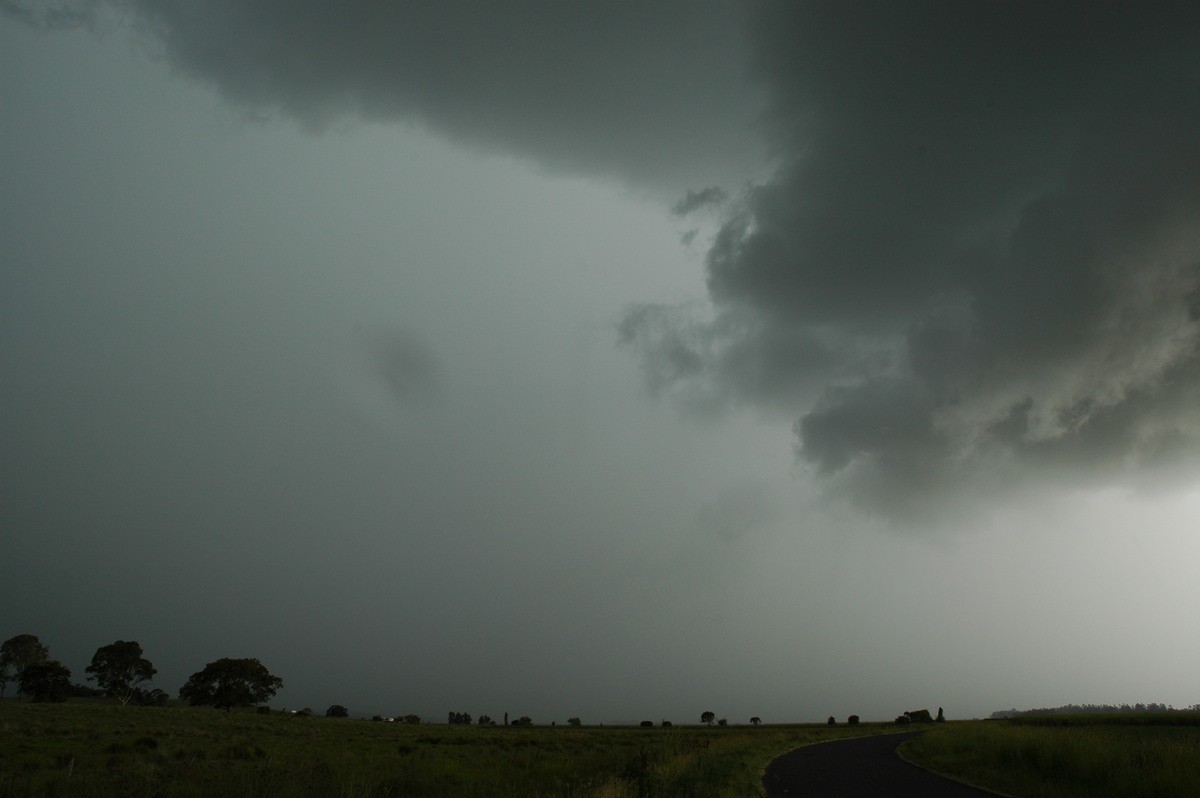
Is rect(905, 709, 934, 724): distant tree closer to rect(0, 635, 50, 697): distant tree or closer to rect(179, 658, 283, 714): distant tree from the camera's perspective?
rect(179, 658, 283, 714): distant tree

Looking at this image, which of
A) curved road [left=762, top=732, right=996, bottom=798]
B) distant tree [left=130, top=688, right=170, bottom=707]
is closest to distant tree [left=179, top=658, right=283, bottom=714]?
distant tree [left=130, top=688, right=170, bottom=707]

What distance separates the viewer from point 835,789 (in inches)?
772

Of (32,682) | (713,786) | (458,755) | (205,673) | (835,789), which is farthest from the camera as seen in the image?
(205,673)

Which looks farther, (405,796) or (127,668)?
(127,668)

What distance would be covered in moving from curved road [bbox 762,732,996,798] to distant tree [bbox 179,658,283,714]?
9105 centimetres

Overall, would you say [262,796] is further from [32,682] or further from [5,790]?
[32,682]

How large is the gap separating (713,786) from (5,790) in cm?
1848

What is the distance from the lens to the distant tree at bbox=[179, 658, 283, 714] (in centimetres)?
9146

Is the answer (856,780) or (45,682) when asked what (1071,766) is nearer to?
(856,780)

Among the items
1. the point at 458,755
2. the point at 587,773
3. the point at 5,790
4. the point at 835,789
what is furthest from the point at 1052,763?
the point at 5,790

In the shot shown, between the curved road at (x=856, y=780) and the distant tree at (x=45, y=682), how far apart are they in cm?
10196

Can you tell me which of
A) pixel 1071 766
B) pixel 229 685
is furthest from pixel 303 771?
pixel 229 685

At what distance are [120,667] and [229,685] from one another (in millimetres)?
23164

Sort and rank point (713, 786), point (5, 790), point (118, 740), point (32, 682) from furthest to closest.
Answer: point (32, 682) < point (118, 740) < point (713, 786) < point (5, 790)
